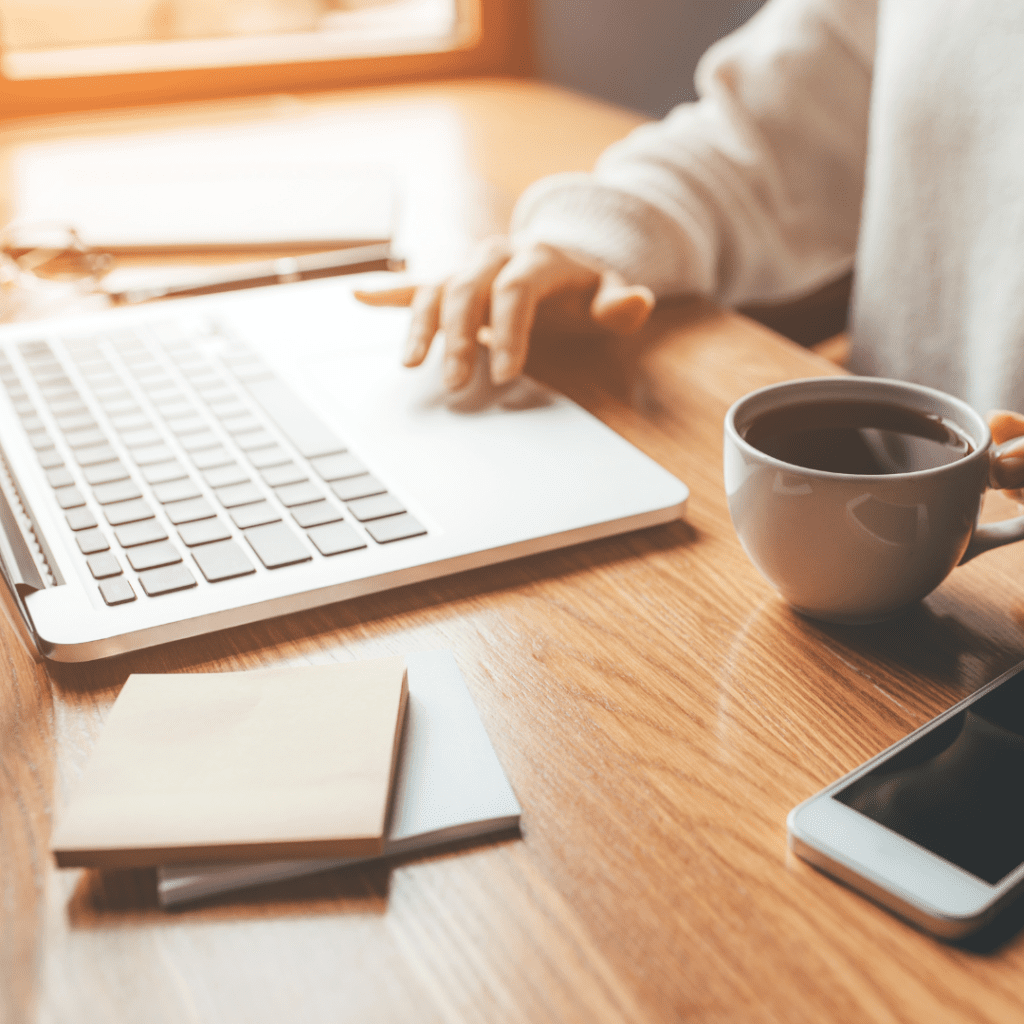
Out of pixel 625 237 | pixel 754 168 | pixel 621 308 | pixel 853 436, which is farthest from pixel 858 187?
pixel 853 436

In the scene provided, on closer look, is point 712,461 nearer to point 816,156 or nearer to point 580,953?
point 580,953

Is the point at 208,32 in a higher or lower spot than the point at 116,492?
higher

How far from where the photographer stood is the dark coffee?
1.25 feet

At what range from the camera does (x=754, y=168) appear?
0.84 meters

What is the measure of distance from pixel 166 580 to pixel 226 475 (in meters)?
0.09

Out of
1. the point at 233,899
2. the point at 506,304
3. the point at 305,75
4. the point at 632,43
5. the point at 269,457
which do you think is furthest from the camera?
the point at 305,75

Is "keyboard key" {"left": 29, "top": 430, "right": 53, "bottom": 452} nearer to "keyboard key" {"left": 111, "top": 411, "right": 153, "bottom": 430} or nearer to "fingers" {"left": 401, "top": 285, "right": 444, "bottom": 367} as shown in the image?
"keyboard key" {"left": 111, "top": 411, "right": 153, "bottom": 430}

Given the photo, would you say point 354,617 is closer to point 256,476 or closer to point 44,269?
point 256,476

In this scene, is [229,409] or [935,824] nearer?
[935,824]

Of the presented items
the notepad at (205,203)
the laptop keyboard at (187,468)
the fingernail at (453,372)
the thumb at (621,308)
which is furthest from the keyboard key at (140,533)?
the notepad at (205,203)

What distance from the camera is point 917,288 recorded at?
798mm

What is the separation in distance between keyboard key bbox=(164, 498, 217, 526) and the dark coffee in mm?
240

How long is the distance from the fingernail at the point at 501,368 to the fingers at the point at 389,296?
11 cm

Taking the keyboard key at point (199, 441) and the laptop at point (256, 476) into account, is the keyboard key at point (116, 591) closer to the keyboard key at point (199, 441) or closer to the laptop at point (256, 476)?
the laptop at point (256, 476)
